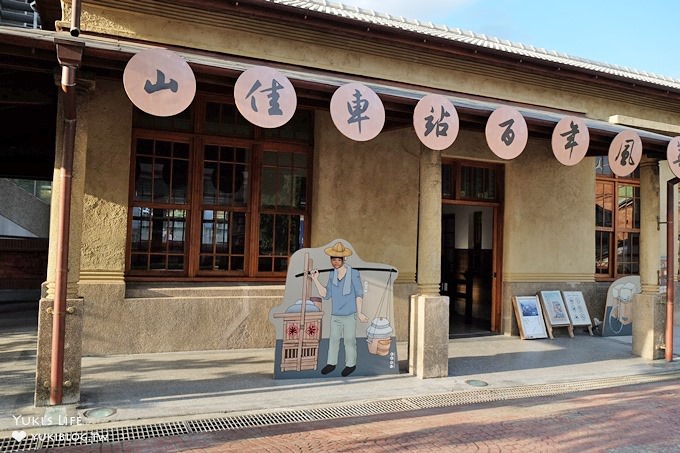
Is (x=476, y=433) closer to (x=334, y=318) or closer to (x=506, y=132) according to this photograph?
(x=334, y=318)

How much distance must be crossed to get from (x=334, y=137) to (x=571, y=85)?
5634 mm

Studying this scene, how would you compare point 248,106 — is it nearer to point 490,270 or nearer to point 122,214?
point 122,214

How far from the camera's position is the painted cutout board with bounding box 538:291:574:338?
10.5m

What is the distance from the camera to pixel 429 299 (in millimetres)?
7098

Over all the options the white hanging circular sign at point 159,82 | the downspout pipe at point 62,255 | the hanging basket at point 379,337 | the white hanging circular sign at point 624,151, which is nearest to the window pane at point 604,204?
the white hanging circular sign at point 624,151

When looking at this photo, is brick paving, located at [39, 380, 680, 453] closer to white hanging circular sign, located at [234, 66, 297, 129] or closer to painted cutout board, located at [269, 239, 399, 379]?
painted cutout board, located at [269, 239, 399, 379]

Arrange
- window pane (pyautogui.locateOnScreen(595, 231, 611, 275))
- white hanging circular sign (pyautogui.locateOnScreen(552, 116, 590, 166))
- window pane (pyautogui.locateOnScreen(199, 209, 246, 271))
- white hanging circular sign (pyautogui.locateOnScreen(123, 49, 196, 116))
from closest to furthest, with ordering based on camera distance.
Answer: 1. white hanging circular sign (pyautogui.locateOnScreen(123, 49, 196, 116))
2. white hanging circular sign (pyautogui.locateOnScreen(552, 116, 590, 166))
3. window pane (pyautogui.locateOnScreen(199, 209, 246, 271))
4. window pane (pyautogui.locateOnScreen(595, 231, 611, 275))

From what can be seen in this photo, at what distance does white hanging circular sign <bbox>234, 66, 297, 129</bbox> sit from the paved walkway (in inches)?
123

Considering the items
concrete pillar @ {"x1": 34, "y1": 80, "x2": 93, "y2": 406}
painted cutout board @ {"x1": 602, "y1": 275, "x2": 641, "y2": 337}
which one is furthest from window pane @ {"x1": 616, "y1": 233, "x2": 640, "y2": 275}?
concrete pillar @ {"x1": 34, "y1": 80, "x2": 93, "y2": 406}

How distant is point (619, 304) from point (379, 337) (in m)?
6.72

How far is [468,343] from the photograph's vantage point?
966cm

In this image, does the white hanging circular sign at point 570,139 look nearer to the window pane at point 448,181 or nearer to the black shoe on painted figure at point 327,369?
the window pane at point 448,181

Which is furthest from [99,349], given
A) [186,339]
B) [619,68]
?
[619,68]

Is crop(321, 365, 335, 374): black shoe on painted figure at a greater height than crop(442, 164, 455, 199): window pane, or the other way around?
crop(442, 164, 455, 199): window pane
